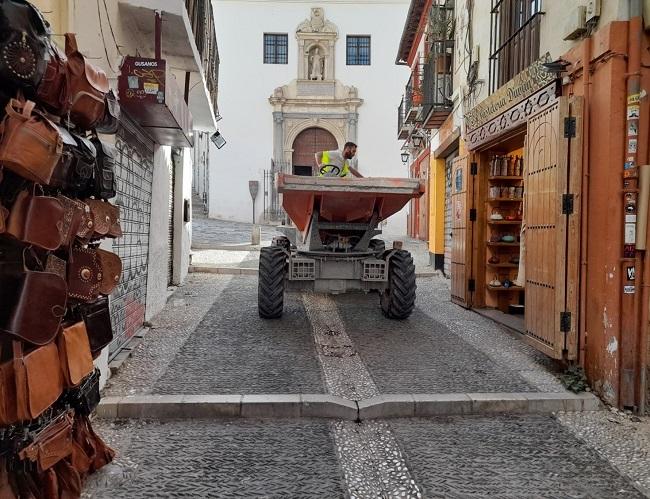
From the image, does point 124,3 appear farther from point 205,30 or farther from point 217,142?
point 217,142

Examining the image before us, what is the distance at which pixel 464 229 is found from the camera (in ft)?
25.2

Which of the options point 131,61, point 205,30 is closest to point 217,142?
point 205,30

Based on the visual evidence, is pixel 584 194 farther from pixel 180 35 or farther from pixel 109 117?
pixel 180 35

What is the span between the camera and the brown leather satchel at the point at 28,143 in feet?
6.64

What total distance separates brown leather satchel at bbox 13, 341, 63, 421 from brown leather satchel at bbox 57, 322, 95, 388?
0.15ft

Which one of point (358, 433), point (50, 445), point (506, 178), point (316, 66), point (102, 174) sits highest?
point (316, 66)

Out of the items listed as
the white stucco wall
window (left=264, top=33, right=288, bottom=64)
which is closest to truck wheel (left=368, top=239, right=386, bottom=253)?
the white stucco wall

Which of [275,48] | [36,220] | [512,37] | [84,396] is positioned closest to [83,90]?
[36,220]

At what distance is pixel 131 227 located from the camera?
19.0 feet

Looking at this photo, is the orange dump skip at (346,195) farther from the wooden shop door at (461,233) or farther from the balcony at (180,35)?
the balcony at (180,35)

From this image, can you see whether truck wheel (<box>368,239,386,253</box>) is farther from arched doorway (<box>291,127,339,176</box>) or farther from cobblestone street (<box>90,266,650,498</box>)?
arched doorway (<box>291,127,339,176</box>)

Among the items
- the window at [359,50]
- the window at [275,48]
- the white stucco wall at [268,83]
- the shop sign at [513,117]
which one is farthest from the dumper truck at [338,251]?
the window at [359,50]

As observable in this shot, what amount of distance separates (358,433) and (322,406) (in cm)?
38

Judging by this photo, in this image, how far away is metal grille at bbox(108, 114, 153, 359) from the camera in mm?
5195
